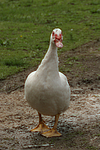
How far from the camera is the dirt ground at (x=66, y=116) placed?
4.75 meters

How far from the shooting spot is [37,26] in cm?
1234

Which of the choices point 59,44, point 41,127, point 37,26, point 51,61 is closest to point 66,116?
point 41,127

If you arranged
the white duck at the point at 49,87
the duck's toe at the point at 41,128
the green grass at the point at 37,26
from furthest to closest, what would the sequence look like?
the green grass at the point at 37,26, the duck's toe at the point at 41,128, the white duck at the point at 49,87

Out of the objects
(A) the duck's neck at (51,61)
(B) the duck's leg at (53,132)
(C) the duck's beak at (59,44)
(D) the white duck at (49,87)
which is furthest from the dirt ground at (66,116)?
(C) the duck's beak at (59,44)

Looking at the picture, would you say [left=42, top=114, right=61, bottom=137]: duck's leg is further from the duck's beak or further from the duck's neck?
the duck's beak

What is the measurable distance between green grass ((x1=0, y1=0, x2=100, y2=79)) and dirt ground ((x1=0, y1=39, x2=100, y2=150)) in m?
0.80

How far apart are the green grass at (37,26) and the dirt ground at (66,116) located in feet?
2.63

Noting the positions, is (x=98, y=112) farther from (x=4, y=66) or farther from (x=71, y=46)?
(x=71, y=46)

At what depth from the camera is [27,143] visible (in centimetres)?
477

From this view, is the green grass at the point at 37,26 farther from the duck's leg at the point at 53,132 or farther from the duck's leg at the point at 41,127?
the duck's leg at the point at 53,132

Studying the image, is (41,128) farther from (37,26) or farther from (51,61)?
(37,26)

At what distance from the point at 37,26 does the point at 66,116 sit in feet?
23.3

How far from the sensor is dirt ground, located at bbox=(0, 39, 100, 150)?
Result: 4746 mm

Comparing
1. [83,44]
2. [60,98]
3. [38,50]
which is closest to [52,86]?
[60,98]
